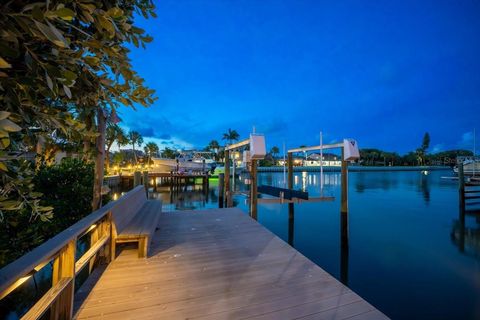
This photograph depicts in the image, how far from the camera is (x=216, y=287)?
9.61ft

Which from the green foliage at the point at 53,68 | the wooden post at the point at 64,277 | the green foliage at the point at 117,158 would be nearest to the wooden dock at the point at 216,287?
the wooden post at the point at 64,277

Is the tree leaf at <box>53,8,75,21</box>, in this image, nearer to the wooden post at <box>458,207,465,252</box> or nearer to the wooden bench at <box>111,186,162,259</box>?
the wooden bench at <box>111,186,162,259</box>

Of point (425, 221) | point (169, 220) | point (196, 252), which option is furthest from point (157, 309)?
point (425, 221)

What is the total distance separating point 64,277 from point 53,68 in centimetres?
208

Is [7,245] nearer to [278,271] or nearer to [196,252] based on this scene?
[196,252]

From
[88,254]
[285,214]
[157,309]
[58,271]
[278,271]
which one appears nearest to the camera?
[58,271]

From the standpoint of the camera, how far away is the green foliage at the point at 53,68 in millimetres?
893

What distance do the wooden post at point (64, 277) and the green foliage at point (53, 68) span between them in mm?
744

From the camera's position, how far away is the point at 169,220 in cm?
647

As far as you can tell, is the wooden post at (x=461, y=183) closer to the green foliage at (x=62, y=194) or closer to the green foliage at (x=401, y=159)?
the green foliage at (x=62, y=194)

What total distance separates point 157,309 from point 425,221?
14186 mm

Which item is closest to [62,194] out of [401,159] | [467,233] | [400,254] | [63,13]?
[63,13]

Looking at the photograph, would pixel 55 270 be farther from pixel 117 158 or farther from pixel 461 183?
pixel 117 158

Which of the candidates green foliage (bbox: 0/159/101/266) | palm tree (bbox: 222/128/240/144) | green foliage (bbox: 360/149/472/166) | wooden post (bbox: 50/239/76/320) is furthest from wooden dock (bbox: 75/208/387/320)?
green foliage (bbox: 360/149/472/166)
